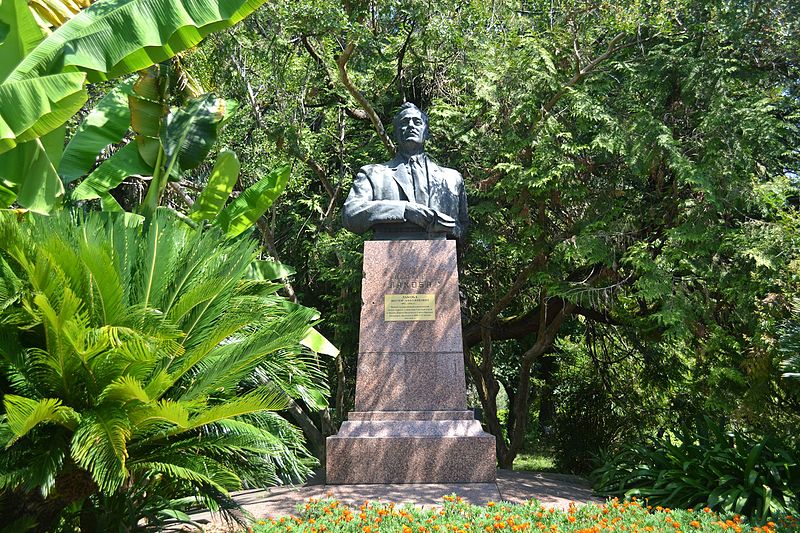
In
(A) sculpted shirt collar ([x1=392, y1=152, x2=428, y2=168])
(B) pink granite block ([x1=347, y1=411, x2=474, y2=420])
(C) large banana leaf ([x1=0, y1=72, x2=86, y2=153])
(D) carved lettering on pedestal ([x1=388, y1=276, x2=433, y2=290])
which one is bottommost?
(B) pink granite block ([x1=347, y1=411, x2=474, y2=420])

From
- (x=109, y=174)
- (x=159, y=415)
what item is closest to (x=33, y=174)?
(x=109, y=174)

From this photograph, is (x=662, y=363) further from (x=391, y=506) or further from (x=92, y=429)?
(x=92, y=429)

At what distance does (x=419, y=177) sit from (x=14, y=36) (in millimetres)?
4183

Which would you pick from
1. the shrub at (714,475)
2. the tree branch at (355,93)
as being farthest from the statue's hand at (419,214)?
the shrub at (714,475)

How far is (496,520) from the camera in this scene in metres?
4.82

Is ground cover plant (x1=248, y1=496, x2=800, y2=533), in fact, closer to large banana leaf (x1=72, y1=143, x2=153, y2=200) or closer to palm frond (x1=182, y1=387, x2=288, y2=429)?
palm frond (x1=182, y1=387, x2=288, y2=429)

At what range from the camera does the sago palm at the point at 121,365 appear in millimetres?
3502

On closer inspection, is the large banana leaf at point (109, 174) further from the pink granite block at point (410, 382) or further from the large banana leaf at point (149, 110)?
the pink granite block at point (410, 382)

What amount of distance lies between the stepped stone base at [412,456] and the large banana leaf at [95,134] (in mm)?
3599

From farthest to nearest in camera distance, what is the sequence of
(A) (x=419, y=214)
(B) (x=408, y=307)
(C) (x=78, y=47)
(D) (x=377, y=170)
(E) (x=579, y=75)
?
(E) (x=579, y=75) < (D) (x=377, y=170) < (A) (x=419, y=214) < (B) (x=408, y=307) < (C) (x=78, y=47)

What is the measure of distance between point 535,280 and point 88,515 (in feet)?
23.2

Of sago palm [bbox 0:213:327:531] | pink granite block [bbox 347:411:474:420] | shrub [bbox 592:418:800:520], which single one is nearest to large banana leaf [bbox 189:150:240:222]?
sago palm [bbox 0:213:327:531]

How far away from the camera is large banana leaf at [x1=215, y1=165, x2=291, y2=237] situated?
714 centimetres

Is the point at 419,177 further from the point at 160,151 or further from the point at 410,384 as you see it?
the point at 160,151
